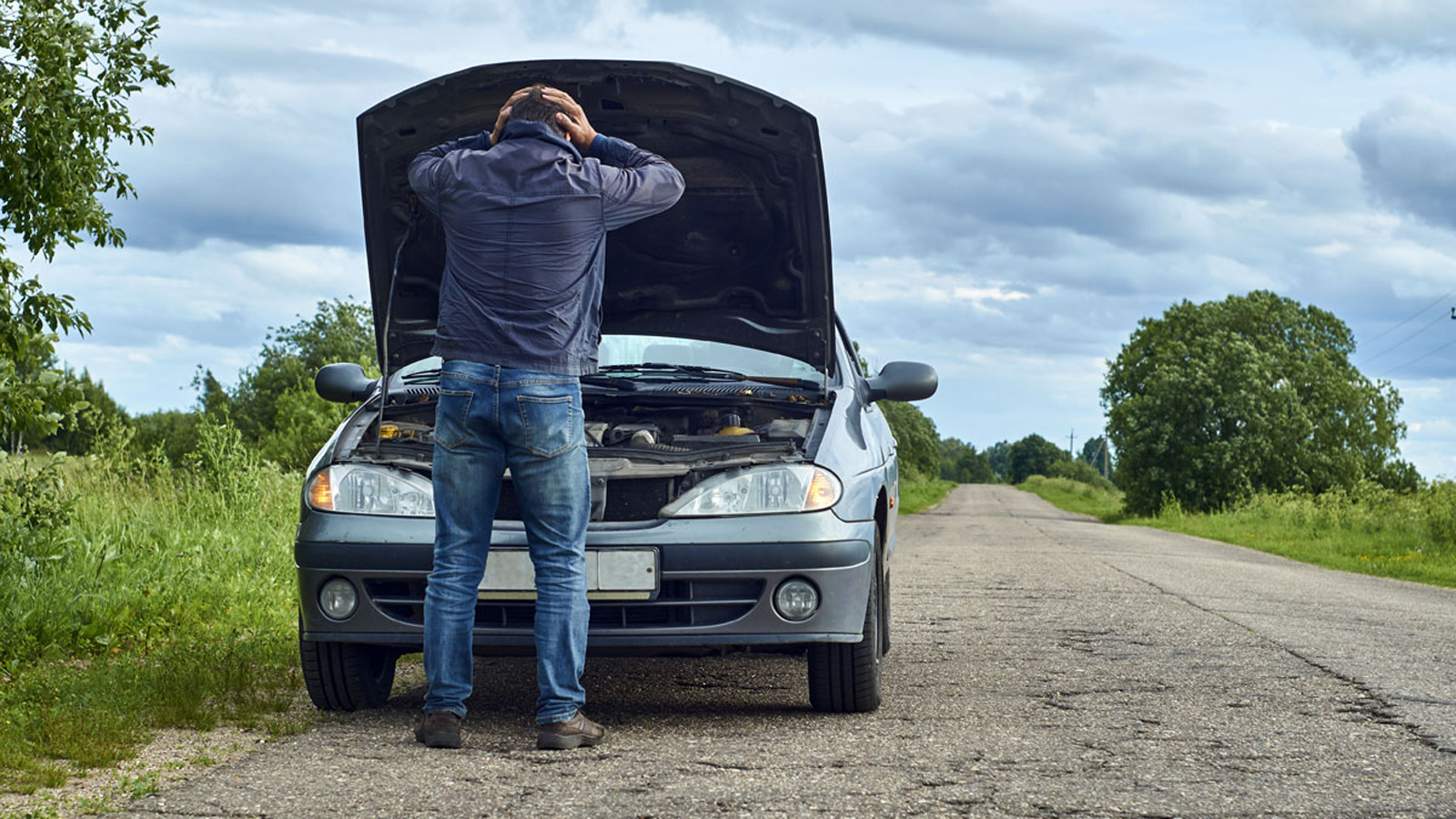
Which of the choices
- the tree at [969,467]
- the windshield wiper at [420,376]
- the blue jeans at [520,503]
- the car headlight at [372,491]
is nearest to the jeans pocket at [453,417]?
the blue jeans at [520,503]

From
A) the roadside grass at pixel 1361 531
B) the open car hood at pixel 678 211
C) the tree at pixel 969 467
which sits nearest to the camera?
the open car hood at pixel 678 211

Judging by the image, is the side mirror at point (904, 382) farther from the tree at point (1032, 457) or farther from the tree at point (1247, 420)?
the tree at point (1032, 457)

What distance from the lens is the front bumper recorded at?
408 cm

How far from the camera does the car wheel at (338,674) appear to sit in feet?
14.4

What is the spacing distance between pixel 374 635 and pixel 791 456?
149 cm

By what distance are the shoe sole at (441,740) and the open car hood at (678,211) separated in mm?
1755

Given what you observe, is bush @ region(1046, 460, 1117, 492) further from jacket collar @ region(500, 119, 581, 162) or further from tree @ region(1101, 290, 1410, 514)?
jacket collar @ region(500, 119, 581, 162)

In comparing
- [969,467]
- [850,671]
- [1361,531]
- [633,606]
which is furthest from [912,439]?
[969,467]

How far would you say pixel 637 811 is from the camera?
310 centimetres

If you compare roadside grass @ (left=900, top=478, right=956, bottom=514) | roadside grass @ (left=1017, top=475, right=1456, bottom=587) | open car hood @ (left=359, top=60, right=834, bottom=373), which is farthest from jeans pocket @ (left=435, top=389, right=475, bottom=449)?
roadside grass @ (left=900, top=478, right=956, bottom=514)

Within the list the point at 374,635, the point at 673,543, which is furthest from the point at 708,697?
the point at 374,635

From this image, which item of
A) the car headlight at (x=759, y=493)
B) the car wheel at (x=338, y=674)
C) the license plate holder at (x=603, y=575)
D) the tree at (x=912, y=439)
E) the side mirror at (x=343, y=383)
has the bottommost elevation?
the car wheel at (x=338, y=674)

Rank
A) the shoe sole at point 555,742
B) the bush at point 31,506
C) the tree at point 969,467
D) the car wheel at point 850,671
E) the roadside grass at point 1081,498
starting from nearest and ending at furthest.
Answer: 1. the shoe sole at point 555,742
2. the car wheel at point 850,671
3. the bush at point 31,506
4. the roadside grass at point 1081,498
5. the tree at point 969,467

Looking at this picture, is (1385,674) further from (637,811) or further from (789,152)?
(637,811)
